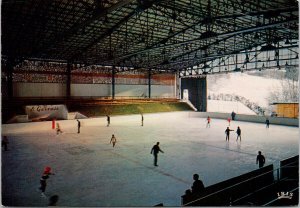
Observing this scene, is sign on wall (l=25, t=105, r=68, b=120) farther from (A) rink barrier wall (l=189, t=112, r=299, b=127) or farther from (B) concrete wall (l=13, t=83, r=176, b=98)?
(A) rink barrier wall (l=189, t=112, r=299, b=127)

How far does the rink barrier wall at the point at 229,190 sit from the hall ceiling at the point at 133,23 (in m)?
9.70

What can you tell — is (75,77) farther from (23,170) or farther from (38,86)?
(23,170)

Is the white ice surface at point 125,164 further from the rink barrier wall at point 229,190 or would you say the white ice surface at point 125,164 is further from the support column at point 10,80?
the support column at point 10,80

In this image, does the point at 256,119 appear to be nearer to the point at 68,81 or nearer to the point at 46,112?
the point at 46,112

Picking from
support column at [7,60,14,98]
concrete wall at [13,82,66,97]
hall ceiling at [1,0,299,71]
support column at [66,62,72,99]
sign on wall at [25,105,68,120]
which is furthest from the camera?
support column at [66,62,72,99]

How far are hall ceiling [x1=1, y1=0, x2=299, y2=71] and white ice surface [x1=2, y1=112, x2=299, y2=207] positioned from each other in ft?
26.9

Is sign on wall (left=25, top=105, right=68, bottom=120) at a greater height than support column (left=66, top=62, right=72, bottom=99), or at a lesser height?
lesser

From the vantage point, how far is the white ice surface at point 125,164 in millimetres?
10836

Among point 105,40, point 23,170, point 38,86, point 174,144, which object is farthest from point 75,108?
point 23,170

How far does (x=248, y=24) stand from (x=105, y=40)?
602 inches

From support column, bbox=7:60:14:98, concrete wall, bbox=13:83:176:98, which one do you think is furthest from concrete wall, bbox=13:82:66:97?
support column, bbox=7:60:14:98

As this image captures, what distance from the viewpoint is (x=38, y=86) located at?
3953 centimetres

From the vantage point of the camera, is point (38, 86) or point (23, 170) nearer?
point (23, 170)

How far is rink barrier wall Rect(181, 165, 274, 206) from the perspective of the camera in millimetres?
8289
